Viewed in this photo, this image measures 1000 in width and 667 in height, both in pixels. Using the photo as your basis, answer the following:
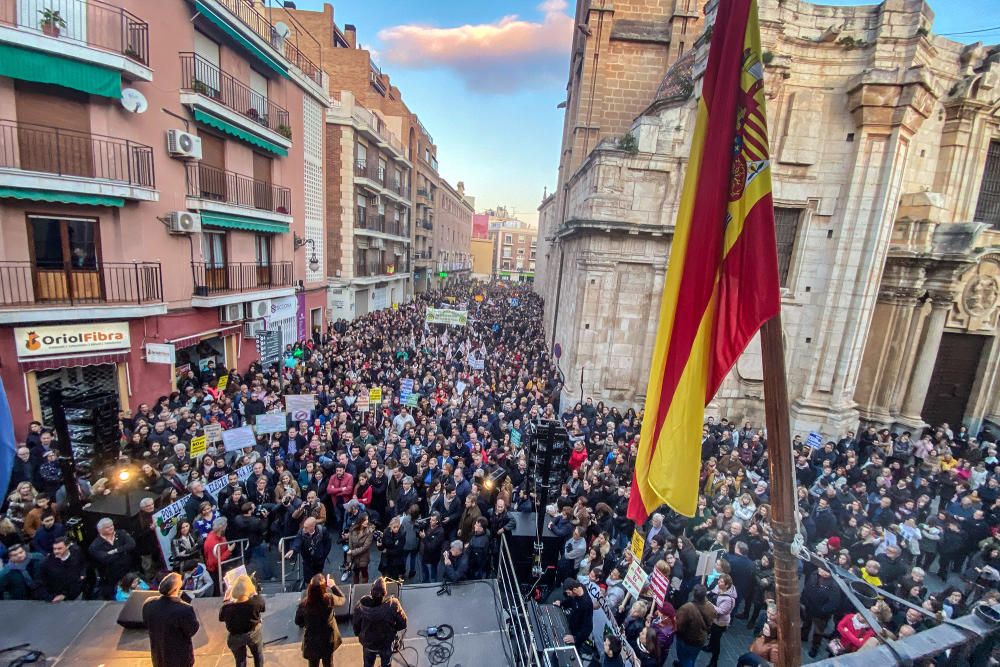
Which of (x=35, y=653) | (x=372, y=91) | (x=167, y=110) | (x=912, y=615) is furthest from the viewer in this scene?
(x=372, y=91)

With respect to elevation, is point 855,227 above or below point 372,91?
below

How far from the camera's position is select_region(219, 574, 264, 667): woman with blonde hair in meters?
4.65

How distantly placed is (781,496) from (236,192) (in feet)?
58.0

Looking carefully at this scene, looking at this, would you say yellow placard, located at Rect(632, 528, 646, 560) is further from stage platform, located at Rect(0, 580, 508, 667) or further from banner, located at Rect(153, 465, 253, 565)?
banner, located at Rect(153, 465, 253, 565)

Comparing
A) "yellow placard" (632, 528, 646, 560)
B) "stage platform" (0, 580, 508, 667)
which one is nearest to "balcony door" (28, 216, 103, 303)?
"stage platform" (0, 580, 508, 667)

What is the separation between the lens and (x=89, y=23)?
10547 mm

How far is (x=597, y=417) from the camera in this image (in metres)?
13.6

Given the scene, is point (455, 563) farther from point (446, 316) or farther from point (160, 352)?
point (446, 316)

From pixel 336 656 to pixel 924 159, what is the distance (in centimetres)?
2052

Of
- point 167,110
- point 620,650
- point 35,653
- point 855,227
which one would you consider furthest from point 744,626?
point 167,110

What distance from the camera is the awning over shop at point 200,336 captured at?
13.2 m

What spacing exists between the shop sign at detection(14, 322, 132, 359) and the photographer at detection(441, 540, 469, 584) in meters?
10.5

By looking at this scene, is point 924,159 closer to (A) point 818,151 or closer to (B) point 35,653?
(A) point 818,151

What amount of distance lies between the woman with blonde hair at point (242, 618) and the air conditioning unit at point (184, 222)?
37.8 feet
